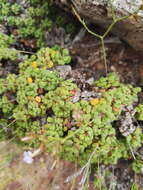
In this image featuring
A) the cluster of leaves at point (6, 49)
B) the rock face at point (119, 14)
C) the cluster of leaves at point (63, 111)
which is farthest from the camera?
the cluster of leaves at point (6, 49)

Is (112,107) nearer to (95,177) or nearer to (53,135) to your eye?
(53,135)

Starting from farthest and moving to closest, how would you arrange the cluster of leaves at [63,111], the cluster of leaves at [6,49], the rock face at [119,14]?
1. the cluster of leaves at [6,49]
2. the cluster of leaves at [63,111]
3. the rock face at [119,14]

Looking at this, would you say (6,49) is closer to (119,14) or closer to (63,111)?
(63,111)

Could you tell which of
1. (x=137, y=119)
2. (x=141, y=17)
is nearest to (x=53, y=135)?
(x=137, y=119)

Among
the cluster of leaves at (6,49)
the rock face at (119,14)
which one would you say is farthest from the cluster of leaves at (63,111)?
the rock face at (119,14)

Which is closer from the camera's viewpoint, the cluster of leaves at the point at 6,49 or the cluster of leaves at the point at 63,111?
the cluster of leaves at the point at 63,111

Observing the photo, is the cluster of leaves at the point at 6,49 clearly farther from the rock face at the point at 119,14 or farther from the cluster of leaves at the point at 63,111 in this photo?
the rock face at the point at 119,14

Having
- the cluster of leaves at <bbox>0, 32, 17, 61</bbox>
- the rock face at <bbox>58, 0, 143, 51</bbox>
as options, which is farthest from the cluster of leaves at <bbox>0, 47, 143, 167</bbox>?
the rock face at <bbox>58, 0, 143, 51</bbox>
